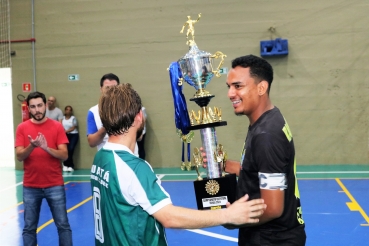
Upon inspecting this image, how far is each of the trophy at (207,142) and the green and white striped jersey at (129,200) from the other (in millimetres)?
686

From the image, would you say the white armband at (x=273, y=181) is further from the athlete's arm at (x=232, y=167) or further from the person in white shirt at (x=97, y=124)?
the person in white shirt at (x=97, y=124)

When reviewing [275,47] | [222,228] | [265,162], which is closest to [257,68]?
[265,162]

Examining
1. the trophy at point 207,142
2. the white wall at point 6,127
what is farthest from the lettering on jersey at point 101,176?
the white wall at point 6,127

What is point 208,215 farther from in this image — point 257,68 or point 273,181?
point 257,68

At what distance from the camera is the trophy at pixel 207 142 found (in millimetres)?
2748

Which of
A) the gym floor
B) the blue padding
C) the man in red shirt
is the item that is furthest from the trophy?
the blue padding

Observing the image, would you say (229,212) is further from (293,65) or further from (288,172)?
(293,65)

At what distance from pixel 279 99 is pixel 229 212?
9.29 meters

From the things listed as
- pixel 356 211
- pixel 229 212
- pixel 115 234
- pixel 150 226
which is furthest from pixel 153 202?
pixel 356 211

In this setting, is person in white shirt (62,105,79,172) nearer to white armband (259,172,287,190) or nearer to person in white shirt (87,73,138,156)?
person in white shirt (87,73,138,156)

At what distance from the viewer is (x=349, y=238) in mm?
5418

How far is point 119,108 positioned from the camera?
2102mm

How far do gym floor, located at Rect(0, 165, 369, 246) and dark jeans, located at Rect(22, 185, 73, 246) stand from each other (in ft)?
3.97

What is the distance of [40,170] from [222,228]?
2.85 meters
